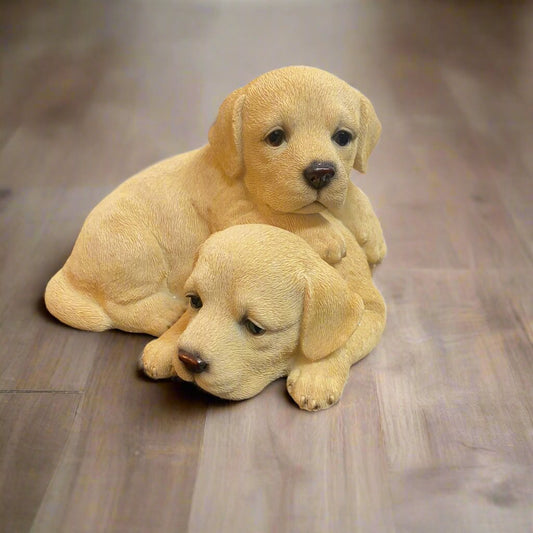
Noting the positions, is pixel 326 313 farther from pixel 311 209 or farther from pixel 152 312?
pixel 152 312

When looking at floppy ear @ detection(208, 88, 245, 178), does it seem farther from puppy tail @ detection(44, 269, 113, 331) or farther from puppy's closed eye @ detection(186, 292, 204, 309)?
puppy tail @ detection(44, 269, 113, 331)

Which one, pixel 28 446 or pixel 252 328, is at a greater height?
pixel 252 328

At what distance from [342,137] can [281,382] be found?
1.79 ft

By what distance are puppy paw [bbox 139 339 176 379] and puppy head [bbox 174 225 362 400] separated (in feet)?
0.40

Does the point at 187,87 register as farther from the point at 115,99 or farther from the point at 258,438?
the point at 258,438

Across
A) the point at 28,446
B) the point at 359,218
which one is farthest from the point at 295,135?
the point at 28,446

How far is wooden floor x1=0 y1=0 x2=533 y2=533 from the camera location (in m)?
1.40

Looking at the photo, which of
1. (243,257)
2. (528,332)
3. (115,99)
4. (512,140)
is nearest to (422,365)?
(528,332)

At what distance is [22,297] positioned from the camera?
6.22ft

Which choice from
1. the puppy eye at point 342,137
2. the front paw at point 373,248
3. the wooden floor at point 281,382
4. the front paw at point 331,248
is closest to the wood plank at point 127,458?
the wooden floor at point 281,382

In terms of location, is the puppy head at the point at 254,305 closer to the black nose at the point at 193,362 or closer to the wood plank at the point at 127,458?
the black nose at the point at 193,362

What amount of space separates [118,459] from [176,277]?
0.44m

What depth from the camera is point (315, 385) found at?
1547 mm

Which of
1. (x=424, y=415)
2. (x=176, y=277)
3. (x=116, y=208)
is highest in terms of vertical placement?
(x=116, y=208)
